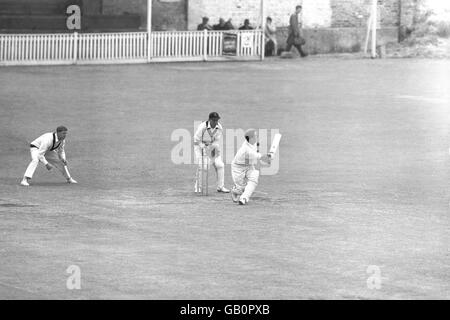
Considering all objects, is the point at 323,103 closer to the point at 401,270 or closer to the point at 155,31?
the point at 155,31

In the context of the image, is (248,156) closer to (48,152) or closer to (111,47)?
(48,152)

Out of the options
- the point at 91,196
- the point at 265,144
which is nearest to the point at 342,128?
the point at 265,144

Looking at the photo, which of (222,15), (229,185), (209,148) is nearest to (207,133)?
Answer: (209,148)

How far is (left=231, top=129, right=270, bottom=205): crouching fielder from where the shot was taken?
23.4 metres

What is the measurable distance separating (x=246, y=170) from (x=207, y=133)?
5.68ft

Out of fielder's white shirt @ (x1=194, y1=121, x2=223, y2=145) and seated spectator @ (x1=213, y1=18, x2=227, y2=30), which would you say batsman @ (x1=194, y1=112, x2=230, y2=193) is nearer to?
fielder's white shirt @ (x1=194, y1=121, x2=223, y2=145)

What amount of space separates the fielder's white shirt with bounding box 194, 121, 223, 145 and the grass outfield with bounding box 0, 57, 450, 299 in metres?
1.02

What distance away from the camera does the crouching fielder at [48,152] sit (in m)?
25.2

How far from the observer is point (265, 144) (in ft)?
101

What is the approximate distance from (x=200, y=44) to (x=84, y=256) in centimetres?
2726

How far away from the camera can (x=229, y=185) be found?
26016 mm

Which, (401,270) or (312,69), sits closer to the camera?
(401,270)

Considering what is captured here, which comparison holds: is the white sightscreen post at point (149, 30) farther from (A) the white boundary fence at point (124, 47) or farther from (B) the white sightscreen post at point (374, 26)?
(B) the white sightscreen post at point (374, 26)

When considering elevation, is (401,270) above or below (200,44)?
below
